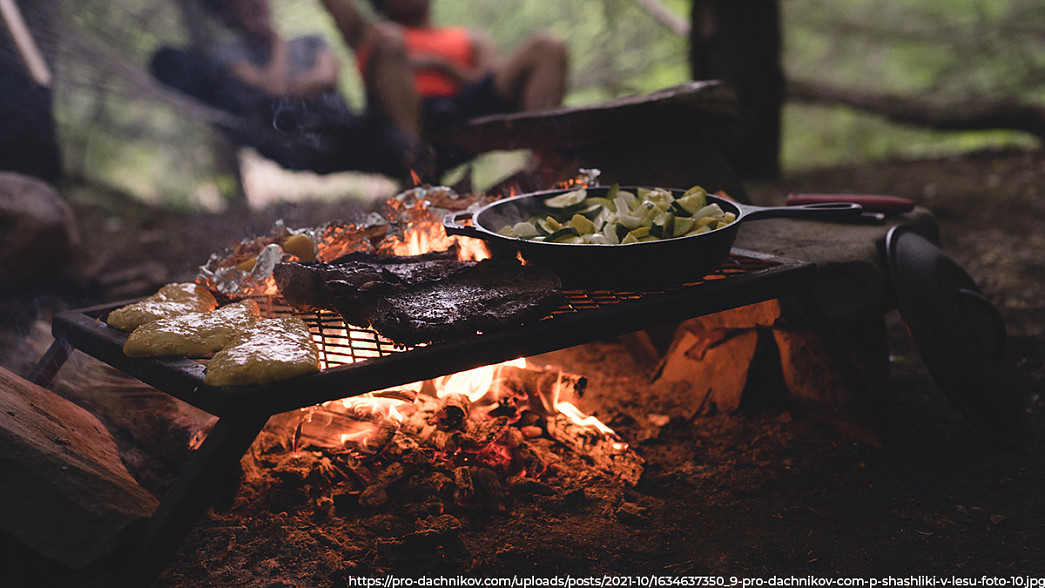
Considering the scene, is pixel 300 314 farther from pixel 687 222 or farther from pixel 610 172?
pixel 610 172

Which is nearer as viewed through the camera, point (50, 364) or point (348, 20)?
point (50, 364)

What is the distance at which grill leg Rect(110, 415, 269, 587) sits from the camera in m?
1.07

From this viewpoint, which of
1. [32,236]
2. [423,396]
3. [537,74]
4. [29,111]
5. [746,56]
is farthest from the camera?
[746,56]

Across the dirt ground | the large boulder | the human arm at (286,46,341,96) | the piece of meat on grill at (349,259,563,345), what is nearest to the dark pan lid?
the dirt ground

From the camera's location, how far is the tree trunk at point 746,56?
455 centimetres

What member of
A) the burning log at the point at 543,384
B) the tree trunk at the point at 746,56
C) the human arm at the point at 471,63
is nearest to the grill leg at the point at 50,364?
the burning log at the point at 543,384

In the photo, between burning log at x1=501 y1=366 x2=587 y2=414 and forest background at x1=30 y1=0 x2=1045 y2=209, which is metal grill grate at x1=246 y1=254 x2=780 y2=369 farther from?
forest background at x1=30 y1=0 x2=1045 y2=209

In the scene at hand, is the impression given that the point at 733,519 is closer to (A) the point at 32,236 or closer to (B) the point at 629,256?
(B) the point at 629,256

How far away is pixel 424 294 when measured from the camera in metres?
1.41

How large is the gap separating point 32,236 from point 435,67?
7.89ft

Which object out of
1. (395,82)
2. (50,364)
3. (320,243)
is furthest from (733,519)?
(395,82)

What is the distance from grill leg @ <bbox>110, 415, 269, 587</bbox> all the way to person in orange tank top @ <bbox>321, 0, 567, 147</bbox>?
2882mm

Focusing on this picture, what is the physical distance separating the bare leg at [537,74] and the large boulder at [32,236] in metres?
2.56

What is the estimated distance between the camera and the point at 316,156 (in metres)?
3.91
